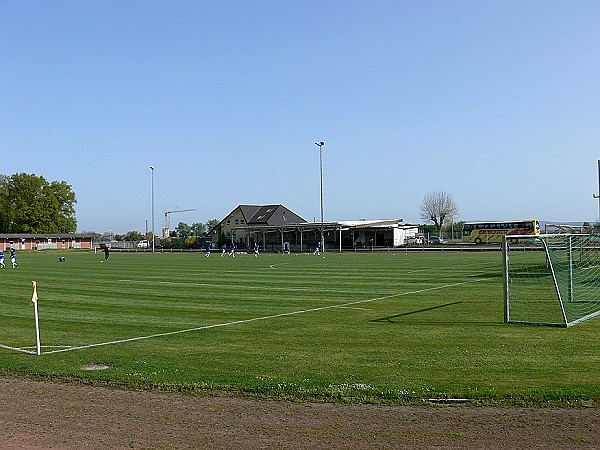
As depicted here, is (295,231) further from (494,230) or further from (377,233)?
(494,230)

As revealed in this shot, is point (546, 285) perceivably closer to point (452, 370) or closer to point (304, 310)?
point (304, 310)

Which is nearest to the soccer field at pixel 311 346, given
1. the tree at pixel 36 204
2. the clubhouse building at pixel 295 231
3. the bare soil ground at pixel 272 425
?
the bare soil ground at pixel 272 425

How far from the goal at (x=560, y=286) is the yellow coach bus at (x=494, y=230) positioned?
211 feet

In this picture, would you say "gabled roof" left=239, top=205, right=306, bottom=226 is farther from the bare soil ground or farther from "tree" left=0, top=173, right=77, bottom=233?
the bare soil ground

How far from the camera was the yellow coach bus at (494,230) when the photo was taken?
85562 millimetres

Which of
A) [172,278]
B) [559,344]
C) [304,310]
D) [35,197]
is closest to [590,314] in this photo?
[559,344]

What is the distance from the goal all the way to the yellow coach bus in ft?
211

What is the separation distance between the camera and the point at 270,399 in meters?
8.49

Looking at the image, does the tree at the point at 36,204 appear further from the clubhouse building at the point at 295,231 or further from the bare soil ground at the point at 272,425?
the bare soil ground at the point at 272,425

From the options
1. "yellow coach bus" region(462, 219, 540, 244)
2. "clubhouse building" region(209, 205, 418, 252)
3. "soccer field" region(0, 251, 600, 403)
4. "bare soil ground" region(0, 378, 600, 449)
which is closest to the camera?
"bare soil ground" region(0, 378, 600, 449)

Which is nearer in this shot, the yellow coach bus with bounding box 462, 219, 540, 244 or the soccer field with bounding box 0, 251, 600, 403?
the soccer field with bounding box 0, 251, 600, 403

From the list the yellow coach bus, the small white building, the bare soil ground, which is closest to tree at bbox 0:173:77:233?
the small white building

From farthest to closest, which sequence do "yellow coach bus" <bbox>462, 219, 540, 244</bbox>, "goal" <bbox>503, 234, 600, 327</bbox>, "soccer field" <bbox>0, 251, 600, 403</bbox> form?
"yellow coach bus" <bbox>462, 219, 540, 244</bbox>
"goal" <bbox>503, 234, 600, 327</bbox>
"soccer field" <bbox>0, 251, 600, 403</bbox>

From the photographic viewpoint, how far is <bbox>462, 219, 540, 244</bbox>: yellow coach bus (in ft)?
281
